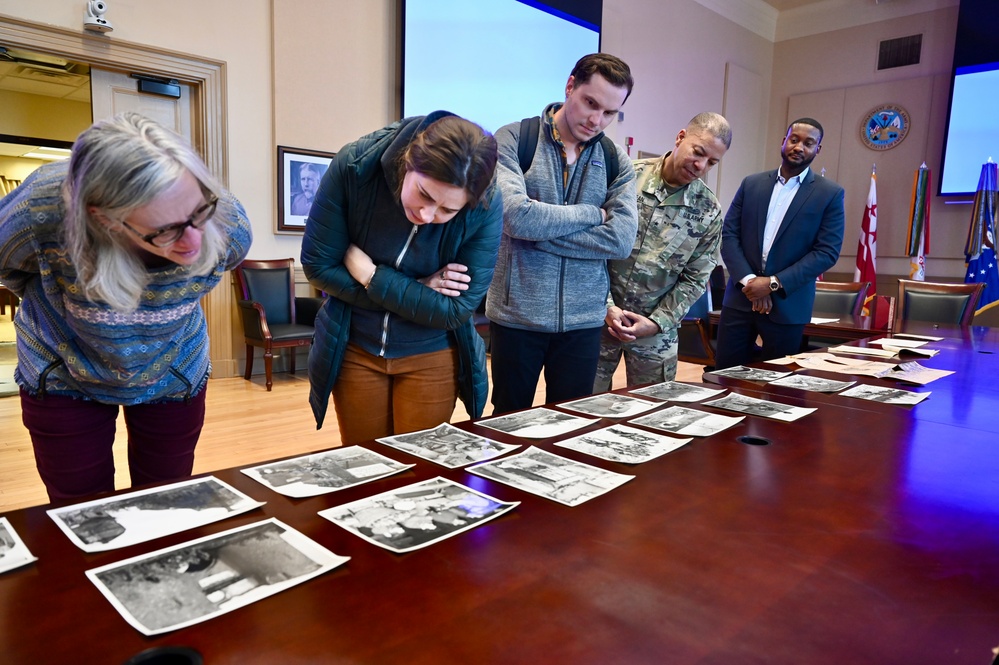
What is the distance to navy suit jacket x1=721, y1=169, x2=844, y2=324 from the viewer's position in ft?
9.09

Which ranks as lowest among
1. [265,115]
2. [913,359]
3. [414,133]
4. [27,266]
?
[913,359]

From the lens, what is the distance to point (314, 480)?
926 mm

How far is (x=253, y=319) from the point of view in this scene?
4.63 m

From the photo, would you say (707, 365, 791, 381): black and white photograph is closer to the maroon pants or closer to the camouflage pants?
the camouflage pants

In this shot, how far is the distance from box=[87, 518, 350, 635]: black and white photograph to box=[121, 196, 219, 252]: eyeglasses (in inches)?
17.7

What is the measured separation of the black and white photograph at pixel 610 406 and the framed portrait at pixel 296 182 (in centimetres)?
391

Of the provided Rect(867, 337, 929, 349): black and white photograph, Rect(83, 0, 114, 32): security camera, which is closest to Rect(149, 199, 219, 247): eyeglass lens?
Rect(867, 337, 929, 349): black and white photograph

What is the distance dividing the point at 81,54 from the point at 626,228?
3.87 metres

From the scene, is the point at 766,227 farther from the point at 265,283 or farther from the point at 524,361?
the point at 265,283

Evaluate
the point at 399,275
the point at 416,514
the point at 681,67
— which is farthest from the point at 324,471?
the point at 681,67

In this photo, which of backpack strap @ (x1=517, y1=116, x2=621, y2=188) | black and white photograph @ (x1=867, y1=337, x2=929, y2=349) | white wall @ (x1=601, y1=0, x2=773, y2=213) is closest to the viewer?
backpack strap @ (x1=517, y1=116, x2=621, y2=188)

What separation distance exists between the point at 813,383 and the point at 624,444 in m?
0.90

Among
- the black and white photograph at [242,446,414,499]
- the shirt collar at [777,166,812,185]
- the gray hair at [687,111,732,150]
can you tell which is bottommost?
the black and white photograph at [242,446,414,499]

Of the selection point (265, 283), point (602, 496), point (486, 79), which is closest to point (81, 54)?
point (265, 283)
